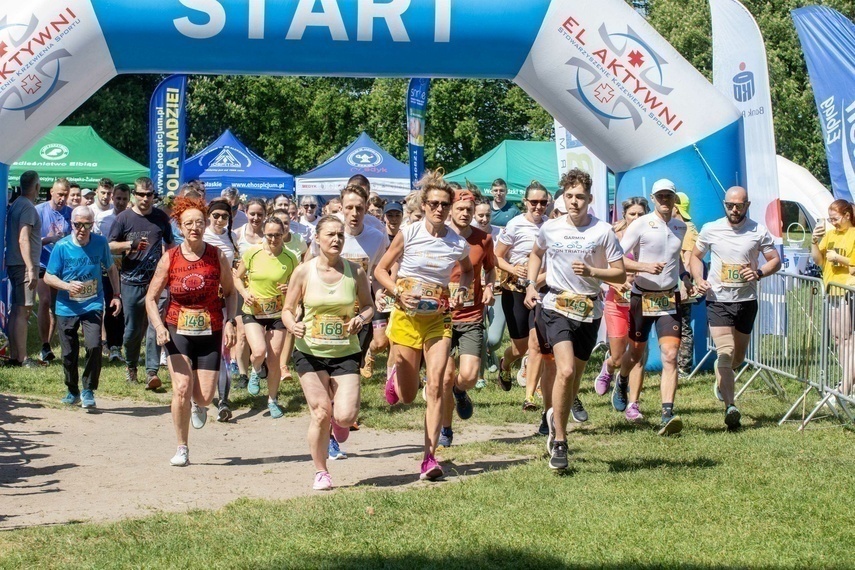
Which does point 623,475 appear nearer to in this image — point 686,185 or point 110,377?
point 686,185

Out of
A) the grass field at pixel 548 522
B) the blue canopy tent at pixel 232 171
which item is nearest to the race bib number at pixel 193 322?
the grass field at pixel 548 522

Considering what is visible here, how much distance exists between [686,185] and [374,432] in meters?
4.25

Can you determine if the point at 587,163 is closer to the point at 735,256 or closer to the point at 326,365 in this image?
the point at 735,256

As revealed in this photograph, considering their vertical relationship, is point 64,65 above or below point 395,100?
below

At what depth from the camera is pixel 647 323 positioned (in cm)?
952

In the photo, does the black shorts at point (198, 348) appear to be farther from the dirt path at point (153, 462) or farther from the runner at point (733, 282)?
the runner at point (733, 282)

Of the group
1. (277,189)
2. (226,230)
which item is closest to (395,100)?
(277,189)

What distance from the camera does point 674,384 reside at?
29.9 feet

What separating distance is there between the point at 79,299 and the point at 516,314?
4.04 m

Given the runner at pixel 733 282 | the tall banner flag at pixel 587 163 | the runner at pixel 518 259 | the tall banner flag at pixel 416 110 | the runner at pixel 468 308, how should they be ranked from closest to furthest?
the runner at pixel 468 308 → the runner at pixel 733 282 → the runner at pixel 518 259 → the tall banner flag at pixel 587 163 → the tall banner flag at pixel 416 110

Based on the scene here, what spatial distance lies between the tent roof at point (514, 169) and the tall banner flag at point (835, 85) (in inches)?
533

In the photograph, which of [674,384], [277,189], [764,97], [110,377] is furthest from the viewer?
[277,189]

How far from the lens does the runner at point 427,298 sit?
751 centimetres

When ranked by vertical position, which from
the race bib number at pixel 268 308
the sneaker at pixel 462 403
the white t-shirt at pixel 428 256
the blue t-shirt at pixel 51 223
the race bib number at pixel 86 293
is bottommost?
the sneaker at pixel 462 403
